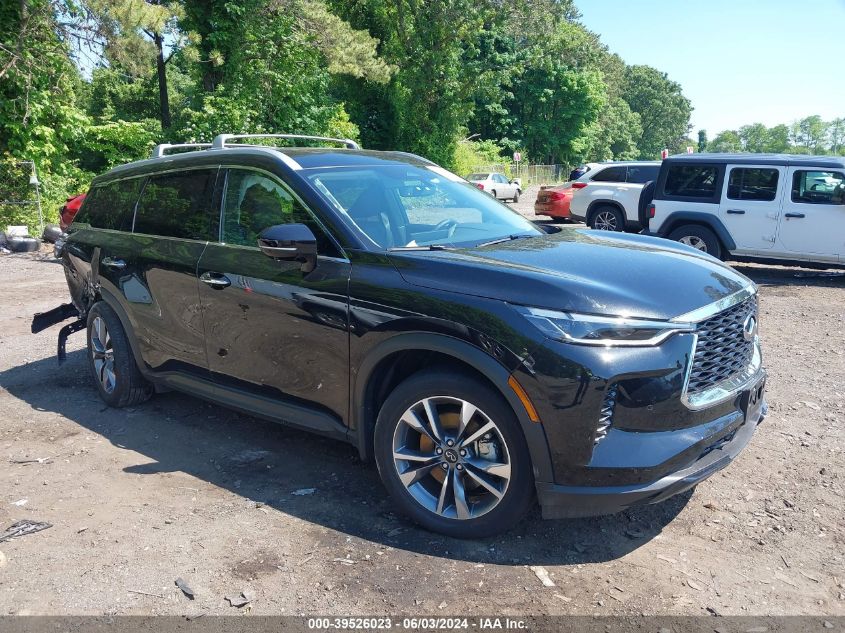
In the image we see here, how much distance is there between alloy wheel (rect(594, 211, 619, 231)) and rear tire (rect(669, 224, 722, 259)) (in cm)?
427

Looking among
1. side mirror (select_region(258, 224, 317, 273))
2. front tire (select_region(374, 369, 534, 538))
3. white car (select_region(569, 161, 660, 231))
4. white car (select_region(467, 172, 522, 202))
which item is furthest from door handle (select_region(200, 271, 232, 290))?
white car (select_region(467, 172, 522, 202))

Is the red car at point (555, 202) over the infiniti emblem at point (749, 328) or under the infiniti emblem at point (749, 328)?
under

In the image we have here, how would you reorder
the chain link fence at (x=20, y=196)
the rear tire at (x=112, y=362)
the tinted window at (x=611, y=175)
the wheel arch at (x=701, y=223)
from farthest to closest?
the chain link fence at (x=20, y=196) → the tinted window at (x=611, y=175) → the wheel arch at (x=701, y=223) → the rear tire at (x=112, y=362)

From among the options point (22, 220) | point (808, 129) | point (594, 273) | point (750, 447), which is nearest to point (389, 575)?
point (594, 273)

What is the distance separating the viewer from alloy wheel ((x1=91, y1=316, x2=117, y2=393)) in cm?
552

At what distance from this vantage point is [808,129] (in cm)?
16625

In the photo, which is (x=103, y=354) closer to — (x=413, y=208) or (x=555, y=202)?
(x=413, y=208)

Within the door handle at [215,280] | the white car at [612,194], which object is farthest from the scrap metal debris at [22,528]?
the white car at [612,194]

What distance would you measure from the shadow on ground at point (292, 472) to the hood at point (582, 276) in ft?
3.91

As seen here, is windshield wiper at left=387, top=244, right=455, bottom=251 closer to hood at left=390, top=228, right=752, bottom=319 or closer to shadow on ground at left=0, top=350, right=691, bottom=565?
hood at left=390, top=228, right=752, bottom=319

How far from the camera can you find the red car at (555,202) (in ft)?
65.8

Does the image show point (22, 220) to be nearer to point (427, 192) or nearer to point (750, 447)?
point (427, 192)

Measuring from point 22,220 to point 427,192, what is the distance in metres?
15.9

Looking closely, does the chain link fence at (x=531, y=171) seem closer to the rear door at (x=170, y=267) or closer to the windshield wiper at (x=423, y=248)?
the rear door at (x=170, y=267)
